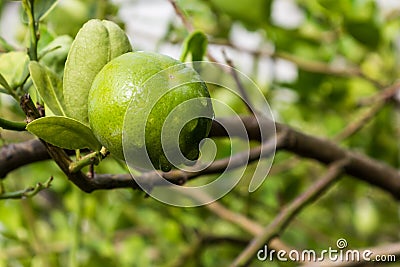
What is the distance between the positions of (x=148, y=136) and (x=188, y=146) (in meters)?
0.03

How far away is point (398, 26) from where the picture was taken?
1.31 meters

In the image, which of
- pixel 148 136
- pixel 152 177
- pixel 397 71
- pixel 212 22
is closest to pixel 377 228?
pixel 397 71

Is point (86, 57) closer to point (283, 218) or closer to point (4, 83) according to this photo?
point (4, 83)

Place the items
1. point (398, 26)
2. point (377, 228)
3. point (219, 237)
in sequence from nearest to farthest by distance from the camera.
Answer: point (219, 237) < point (398, 26) < point (377, 228)

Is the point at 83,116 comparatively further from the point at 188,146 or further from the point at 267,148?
the point at 267,148

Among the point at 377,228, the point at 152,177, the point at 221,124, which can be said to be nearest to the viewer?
the point at 152,177

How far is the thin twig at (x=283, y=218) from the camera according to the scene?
68cm

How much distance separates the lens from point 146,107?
0.38 m

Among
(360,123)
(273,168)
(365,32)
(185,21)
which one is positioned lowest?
(273,168)

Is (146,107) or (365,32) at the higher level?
(146,107)

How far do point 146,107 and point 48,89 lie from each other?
8 cm

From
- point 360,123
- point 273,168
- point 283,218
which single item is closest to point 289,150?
Result: point 283,218

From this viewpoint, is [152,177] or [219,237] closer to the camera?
[152,177]

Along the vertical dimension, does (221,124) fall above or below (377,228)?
above
